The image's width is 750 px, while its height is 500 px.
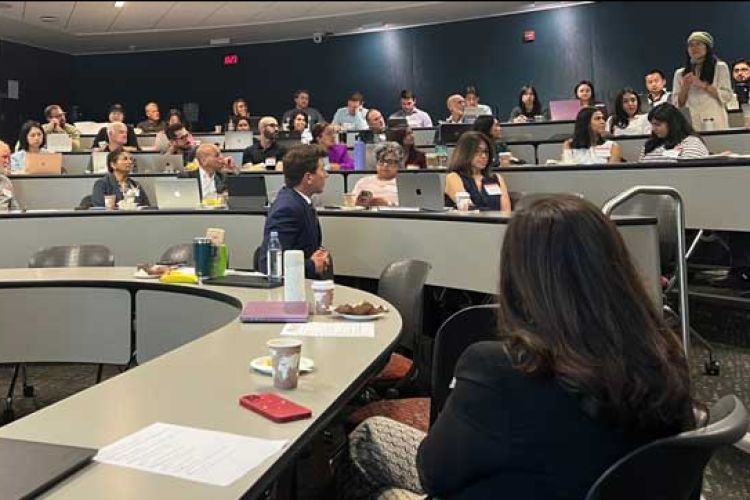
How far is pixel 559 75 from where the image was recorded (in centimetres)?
1013

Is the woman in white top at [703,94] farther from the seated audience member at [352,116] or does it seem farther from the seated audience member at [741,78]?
the seated audience member at [352,116]

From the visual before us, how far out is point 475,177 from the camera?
4.26m

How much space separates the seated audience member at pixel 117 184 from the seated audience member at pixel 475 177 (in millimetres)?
2219

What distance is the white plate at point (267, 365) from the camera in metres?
1.64

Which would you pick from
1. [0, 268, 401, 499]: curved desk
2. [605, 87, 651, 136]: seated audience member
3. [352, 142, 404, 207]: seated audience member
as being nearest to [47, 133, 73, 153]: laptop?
[352, 142, 404, 207]: seated audience member

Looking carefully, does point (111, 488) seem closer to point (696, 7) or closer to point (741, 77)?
point (696, 7)

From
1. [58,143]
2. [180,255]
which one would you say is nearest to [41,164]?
[58,143]

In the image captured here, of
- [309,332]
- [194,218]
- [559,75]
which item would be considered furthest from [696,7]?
[559,75]

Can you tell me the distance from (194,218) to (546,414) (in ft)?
12.1

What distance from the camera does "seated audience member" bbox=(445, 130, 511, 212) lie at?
13.8 feet

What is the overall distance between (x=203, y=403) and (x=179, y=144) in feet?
19.3

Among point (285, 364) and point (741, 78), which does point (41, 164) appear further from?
point (741, 78)

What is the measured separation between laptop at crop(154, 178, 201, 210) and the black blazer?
12.7 ft

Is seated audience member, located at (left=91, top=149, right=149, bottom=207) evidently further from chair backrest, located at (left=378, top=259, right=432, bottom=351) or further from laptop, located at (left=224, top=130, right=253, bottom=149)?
chair backrest, located at (left=378, top=259, right=432, bottom=351)
